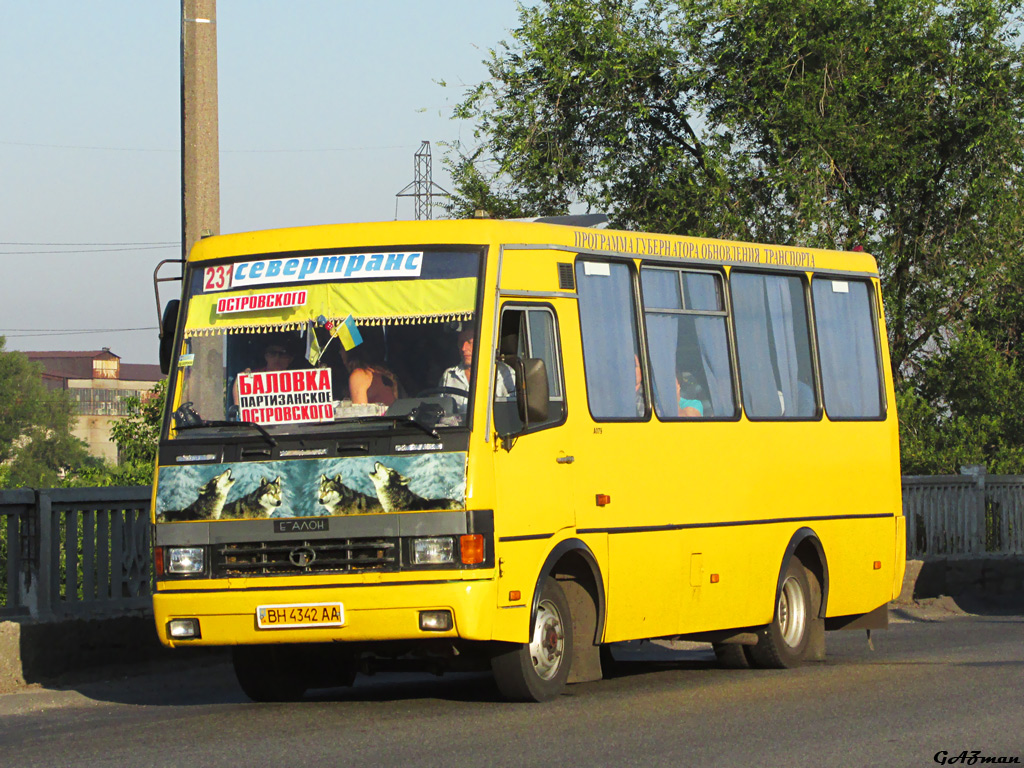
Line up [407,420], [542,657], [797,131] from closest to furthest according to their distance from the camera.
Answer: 1. [407,420]
2. [542,657]
3. [797,131]

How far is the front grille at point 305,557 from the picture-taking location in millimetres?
9102

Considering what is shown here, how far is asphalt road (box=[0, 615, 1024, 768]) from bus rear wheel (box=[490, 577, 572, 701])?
0.13 m

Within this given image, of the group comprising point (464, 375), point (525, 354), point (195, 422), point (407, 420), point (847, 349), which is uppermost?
point (847, 349)

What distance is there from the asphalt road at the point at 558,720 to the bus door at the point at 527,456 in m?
0.89

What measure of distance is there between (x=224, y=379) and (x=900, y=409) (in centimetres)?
2250

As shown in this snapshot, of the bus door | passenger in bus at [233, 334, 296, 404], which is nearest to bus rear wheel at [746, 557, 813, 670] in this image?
the bus door

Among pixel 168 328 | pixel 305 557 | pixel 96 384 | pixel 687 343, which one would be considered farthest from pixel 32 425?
pixel 305 557

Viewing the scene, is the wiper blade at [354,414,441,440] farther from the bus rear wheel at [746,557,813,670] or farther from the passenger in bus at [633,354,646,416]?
the bus rear wheel at [746,557,813,670]

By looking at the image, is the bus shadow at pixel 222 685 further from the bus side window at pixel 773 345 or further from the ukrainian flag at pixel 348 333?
the ukrainian flag at pixel 348 333

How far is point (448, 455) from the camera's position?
907 cm

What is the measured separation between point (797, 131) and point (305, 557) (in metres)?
19.0

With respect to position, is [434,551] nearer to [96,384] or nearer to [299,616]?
[299,616]

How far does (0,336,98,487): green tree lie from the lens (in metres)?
135

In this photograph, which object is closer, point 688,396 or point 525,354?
point 525,354
